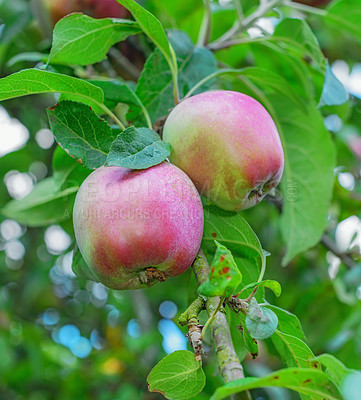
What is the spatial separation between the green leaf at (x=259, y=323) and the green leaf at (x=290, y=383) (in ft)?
0.24

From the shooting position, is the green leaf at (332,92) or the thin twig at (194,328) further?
the green leaf at (332,92)

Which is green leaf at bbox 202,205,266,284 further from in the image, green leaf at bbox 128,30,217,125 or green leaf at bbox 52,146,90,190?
green leaf at bbox 52,146,90,190

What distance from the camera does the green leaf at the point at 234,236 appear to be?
0.76m

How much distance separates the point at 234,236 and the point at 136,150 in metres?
0.23

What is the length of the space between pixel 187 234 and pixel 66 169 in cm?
43

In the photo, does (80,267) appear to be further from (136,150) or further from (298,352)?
(298,352)

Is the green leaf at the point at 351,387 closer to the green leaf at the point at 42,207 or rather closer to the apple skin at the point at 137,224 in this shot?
the apple skin at the point at 137,224

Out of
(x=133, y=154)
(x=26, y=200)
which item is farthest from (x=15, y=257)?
(x=133, y=154)

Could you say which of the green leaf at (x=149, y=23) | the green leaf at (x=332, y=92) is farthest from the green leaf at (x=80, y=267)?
the green leaf at (x=332, y=92)

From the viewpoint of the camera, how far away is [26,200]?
1241mm

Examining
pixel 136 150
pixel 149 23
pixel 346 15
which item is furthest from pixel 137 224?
pixel 346 15

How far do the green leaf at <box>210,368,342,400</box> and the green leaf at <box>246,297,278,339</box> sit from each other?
0.07m

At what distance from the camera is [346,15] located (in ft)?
3.84

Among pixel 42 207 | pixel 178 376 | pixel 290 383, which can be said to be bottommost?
pixel 42 207
